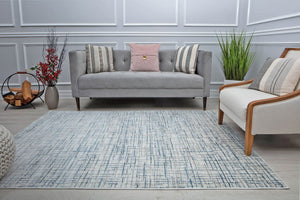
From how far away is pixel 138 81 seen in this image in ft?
9.91

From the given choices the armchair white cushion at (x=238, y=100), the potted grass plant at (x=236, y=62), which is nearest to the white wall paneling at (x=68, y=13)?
the potted grass plant at (x=236, y=62)

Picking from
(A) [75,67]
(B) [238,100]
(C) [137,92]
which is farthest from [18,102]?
(B) [238,100]

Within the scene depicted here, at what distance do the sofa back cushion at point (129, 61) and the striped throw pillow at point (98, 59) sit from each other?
0.39 ft

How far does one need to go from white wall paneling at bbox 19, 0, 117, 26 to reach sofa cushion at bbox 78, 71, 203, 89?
3.84 ft

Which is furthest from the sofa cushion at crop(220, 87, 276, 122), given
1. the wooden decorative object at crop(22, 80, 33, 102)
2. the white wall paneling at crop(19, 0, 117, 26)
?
the wooden decorative object at crop(22, 80, 33, 102)

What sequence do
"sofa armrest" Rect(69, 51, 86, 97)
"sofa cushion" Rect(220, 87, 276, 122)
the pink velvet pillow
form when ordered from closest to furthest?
"sofa cushion" Rect(220, 87, 276, 122) → "sofa armrest" Rect(69, 51, 86, 97) → the pink velvet pillow

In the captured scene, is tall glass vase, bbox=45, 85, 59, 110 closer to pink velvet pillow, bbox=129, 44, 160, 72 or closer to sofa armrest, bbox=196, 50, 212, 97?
pink velvet pillow, bbox=129, 44, 160, 72

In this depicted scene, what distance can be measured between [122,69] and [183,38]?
110 cm

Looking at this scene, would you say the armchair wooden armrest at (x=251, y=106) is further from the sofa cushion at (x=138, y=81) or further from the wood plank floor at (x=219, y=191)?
the sofa cushion at (x=138, y=81)

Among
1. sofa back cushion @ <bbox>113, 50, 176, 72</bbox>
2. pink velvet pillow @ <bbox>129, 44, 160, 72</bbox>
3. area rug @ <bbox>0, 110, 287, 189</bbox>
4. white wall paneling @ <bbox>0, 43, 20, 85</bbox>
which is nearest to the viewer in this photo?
area rug @ <bbox>0, 110, 287, 189</bbox>

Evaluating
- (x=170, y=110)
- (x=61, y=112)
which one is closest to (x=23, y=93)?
(x=61, y=112)

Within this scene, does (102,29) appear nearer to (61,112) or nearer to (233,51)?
(61,112)

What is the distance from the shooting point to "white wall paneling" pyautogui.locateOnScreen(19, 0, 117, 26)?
373cm

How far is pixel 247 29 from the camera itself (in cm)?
371
